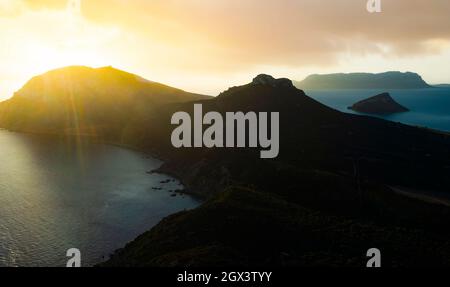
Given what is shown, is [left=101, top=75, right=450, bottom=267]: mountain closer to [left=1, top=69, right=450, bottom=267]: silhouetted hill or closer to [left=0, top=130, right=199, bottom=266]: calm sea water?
[left=1, top=69, right=450, bottom=267]: silhouetted hill

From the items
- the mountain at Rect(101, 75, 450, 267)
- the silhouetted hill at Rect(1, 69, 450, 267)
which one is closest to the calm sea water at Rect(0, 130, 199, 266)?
the mountain at Rect(101, 75, 450, 267)

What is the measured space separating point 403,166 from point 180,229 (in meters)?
92.1

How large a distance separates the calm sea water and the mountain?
9.85 meters

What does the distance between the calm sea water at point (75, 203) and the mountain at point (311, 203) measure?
9.85 m

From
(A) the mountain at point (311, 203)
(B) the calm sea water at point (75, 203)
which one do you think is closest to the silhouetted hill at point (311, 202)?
(A) the mountain at point (311, 203)

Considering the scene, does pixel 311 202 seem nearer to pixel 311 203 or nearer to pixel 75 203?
pixel 311 203

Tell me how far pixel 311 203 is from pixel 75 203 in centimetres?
6073

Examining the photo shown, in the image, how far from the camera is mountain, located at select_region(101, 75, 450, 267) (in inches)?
2247

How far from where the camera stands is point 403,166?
134875 mm

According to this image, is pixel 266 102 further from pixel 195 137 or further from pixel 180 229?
pixel 180 229

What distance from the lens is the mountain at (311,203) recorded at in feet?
187

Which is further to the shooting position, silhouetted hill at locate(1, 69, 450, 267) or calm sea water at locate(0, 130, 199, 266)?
calm sea water at locate(0, 130, 199, 266)

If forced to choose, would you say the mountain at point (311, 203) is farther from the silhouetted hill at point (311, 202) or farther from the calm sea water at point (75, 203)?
the calm sea water at point (75, 203)
